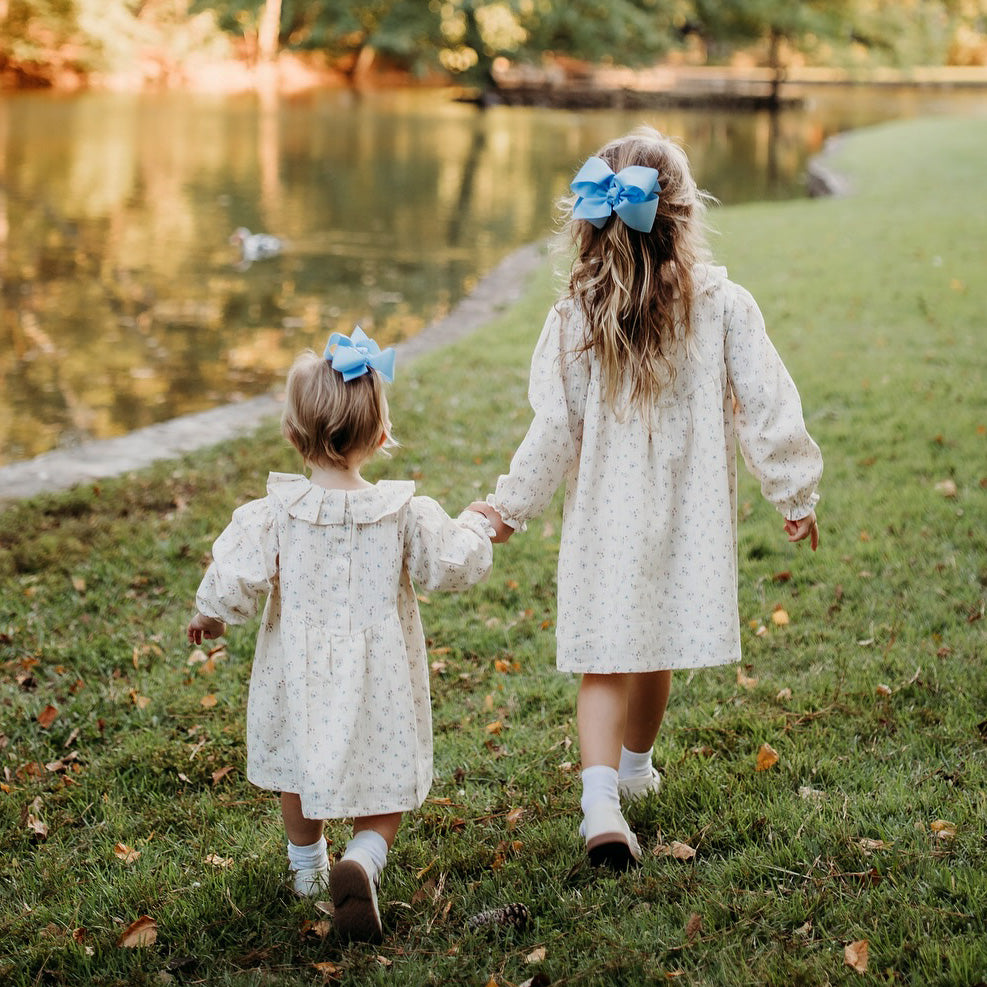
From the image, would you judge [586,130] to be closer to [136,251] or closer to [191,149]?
[191,149]

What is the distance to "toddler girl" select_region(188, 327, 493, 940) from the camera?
2.49 m

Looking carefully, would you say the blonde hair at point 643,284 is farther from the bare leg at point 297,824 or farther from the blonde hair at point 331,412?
the bare leg at point 297,824

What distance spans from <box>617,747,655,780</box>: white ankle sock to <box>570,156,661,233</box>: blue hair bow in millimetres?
1314

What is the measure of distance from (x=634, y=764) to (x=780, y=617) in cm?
134

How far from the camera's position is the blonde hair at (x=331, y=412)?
2490mm

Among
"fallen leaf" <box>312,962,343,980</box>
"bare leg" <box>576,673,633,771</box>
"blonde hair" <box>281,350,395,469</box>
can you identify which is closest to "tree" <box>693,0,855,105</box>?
"bare leg" <box>576,673,633,771</box>

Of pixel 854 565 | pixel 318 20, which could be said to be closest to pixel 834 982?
pixel 854 565

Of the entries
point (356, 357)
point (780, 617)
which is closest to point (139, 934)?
point (356, 357)

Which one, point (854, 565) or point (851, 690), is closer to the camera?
point (851, 690)

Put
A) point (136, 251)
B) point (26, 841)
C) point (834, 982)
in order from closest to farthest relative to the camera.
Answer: point (834, 982) < point (26, 841) < point (136, 251)

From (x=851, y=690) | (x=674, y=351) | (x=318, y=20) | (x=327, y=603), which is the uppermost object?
(x=318, y=20)

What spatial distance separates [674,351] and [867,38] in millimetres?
49819

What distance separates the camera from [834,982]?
219 cm

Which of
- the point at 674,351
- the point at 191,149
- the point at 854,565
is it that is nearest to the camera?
the point at 674,351
